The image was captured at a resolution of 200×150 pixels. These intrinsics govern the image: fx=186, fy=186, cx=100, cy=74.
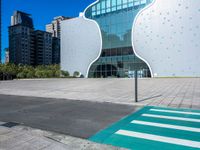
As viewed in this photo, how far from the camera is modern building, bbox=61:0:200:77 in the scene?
121 ft

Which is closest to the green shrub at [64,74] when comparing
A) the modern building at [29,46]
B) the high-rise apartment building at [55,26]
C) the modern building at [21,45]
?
the modern building at [29,46]

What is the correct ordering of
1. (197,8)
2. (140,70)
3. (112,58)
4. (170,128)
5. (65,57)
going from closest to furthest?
(170,128) < (197,8) < (140,70) < (112,58) < (65,57)

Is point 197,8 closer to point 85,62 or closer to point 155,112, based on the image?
point 85,62

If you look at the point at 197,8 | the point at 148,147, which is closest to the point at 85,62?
the point at 197,8

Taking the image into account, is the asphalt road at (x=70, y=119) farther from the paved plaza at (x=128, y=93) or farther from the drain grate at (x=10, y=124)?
the paved plaza at (x=128, y=93)

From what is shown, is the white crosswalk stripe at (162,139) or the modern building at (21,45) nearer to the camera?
the white crosswalk stripe at (162,139)

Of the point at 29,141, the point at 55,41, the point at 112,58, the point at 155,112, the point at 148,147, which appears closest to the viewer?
the point at 148,147

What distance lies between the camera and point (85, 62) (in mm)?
48938

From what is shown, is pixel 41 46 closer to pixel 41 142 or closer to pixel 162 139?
pixel 41 142

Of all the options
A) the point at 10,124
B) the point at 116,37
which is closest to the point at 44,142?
the point at 10,124

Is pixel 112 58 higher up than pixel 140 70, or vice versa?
pixel 112 58

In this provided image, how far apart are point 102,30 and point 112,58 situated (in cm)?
772

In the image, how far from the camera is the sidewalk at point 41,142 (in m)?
4.38

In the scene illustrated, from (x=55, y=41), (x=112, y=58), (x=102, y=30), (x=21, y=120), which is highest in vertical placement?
(x=55, y=41)
